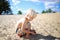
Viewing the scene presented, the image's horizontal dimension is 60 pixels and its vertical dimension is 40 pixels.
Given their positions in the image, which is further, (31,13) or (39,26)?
(39,26)

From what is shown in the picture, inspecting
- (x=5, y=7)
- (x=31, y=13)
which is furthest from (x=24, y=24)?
(x=5, y=7)

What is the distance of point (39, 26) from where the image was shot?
1801 mm

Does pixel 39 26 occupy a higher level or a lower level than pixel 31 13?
lower

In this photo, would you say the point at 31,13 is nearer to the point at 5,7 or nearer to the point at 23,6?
the point at 23,6

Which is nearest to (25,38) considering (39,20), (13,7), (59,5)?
(39,20)

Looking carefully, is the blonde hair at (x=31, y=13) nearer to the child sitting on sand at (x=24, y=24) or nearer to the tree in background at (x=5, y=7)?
the child sitting on sand at (x=24, y=24)

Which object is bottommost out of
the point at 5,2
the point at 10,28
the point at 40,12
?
the point at 10,28

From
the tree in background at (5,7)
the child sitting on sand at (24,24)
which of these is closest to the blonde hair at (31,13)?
the child sitting on sand at (24,24)

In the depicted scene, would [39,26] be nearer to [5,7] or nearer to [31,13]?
[31,13]

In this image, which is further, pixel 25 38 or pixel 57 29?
pixel 57 29

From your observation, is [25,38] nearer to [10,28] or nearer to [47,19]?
[10,28]

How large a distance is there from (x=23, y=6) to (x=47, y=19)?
0.33m

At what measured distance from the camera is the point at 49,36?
1781 millimetres

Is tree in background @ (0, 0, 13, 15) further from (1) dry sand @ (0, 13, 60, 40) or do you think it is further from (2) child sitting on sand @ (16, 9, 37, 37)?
(2) child sitting on sand @ (16, 9, 37, 37)
